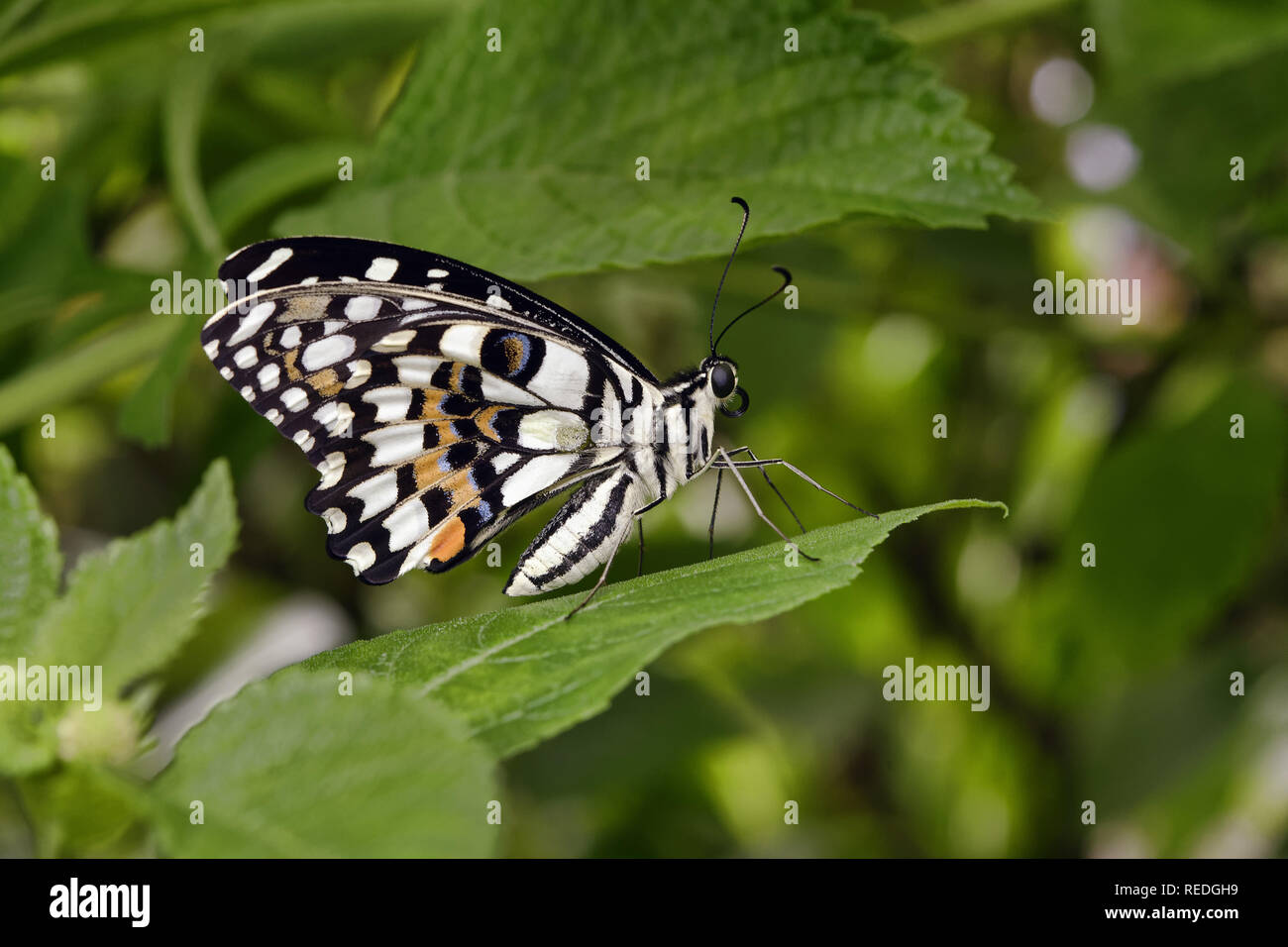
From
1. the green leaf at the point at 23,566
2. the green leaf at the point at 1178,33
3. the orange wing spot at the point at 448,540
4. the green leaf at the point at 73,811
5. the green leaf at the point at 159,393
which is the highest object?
the green leaf at the point at 1178,33

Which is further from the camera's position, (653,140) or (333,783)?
(653,140)

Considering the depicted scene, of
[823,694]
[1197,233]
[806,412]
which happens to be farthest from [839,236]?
[823,694]

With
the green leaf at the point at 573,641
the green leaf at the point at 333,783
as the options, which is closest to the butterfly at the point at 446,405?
the green leaf at the point at 573,641

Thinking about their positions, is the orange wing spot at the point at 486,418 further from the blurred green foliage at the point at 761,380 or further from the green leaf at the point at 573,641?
the green leaf at the point at 573,641

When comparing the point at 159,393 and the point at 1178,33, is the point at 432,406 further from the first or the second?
the point at 1178,33

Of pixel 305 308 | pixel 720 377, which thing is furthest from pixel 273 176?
pixel 720 377

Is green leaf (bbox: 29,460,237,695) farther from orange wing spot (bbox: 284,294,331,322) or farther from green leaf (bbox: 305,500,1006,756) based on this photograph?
orange wing spot (bbox: 284,294,331,322)
